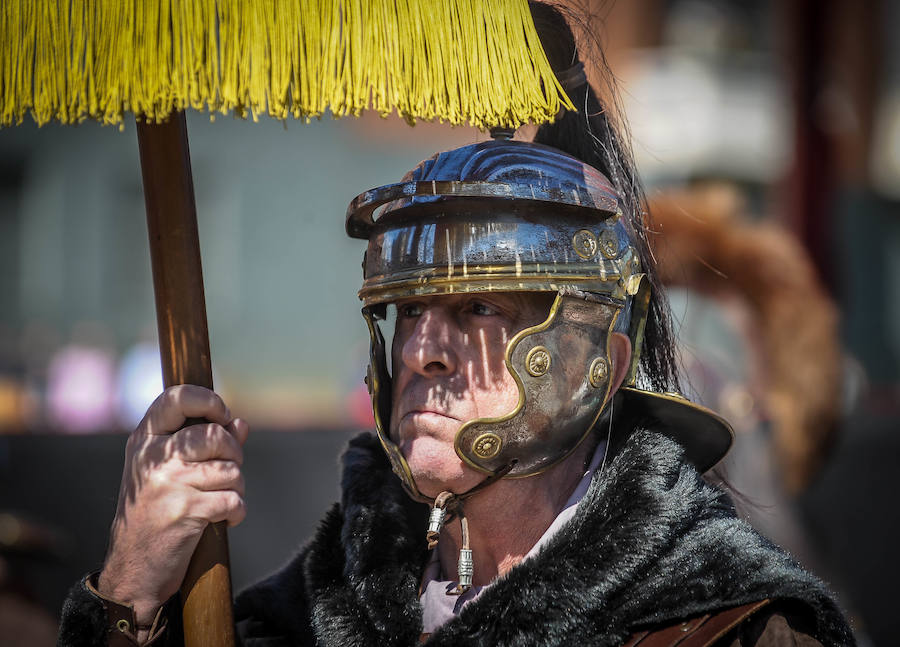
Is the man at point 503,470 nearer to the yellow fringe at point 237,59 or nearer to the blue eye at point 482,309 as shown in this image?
the blue eye at point 482,309

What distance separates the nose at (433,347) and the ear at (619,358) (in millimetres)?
340

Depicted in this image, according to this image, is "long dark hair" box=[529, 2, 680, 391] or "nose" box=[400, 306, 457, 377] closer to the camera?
"nose" box=[400, 306, 457, 377]

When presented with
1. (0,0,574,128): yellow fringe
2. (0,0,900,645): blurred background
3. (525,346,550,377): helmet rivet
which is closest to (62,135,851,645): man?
(525,346,550,377): helmet rivet

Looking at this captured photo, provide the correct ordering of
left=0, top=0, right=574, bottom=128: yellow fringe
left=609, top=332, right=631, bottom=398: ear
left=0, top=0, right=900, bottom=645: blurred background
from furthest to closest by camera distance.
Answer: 1. left=0, top=0, right=900, bottom=645: blurred background
2. left=609, top=332, right=631, bottom=398: ear
3. left=0, top=0, right=574, bottom=128: yellow fringe

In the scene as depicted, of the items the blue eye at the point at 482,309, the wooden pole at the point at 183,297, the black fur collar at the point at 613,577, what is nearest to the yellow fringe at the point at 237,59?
the wooden pole at the point at 183,297

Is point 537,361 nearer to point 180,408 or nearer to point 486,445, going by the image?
point 486,445

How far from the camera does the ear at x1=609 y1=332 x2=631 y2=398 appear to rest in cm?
220

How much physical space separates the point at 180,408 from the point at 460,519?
60 cm

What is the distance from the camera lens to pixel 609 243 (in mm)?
2133

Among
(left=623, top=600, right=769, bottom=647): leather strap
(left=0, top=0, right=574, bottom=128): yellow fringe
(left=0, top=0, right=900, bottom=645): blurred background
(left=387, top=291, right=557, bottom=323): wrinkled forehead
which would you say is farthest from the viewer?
(left=0, top=0, right=900, bottom=645): blurred background

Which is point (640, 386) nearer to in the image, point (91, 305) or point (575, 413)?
point (575, 413)

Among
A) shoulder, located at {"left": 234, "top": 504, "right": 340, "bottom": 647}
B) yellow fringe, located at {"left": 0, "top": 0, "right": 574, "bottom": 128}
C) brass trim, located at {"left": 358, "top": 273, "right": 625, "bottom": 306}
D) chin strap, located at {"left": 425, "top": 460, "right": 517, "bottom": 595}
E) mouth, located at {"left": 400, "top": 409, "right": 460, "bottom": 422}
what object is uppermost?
yellow fringe, located at {"left": 0, "top": 0, "right": 574, "bottom": 128}

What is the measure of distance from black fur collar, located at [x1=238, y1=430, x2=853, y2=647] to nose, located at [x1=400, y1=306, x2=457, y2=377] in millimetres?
374

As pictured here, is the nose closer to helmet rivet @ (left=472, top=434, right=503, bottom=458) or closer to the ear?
helmet rivet @ (left=472, top=434, right=503, bottom=458)
